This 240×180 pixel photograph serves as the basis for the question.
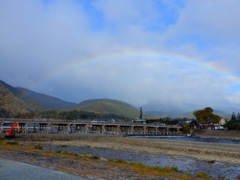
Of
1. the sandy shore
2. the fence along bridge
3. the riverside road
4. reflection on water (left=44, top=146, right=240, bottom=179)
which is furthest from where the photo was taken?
the fence along bridge

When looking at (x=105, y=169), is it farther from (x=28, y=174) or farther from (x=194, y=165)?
(x=194, y=165)

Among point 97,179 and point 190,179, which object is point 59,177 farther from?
point 190,179

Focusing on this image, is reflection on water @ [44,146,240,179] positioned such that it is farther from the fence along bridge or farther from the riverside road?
the fence along bridge

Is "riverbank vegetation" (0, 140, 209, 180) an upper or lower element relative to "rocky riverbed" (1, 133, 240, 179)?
upper

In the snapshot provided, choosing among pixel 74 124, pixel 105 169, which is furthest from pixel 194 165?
pixel 74 124

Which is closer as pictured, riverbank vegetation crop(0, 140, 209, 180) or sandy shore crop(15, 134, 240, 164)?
riverbank vegetation crop(0, 140, 209, 180)

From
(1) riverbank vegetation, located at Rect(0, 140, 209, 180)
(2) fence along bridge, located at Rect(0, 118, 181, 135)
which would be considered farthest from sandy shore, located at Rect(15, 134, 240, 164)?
(2) fence along bridge, located at Rect(0, 118, 181, 135)

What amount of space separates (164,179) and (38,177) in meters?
6.18

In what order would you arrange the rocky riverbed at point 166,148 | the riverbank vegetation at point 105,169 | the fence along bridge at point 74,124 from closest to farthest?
1. the riverbank vegetation at point 105,169
2. the rocky riverbed at point 166,148
3. the fence along bridge at point 74,124

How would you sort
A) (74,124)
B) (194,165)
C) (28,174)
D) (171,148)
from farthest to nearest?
(74,124), (171,148), (194,165), (28,174)

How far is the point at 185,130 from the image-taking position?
144750 mm

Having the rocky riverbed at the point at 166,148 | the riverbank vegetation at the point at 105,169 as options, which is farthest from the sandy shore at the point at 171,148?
the riverbank vegetation at the point at 105,169

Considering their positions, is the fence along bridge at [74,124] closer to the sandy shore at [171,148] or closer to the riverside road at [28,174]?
the sandy shore at [171,148]

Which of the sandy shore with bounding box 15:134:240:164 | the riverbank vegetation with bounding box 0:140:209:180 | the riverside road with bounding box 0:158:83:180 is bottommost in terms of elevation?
the sandy shore with bounding box 15:134:240:164
